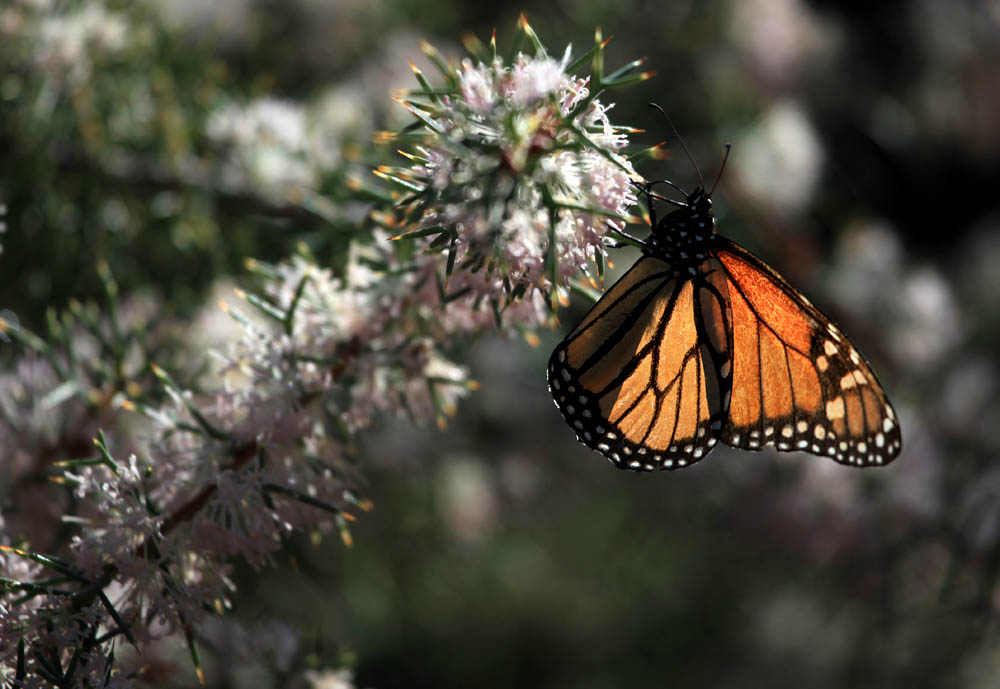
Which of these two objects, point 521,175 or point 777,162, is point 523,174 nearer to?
point 521,175

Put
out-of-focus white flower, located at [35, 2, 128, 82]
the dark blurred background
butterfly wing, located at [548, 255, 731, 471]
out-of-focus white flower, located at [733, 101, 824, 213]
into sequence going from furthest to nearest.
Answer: out-of-focus white flower, located at [733, 101, 824, 213] → the dark blurred background → out-of-focus white flower, located at [35, 2, 128, 82] → butterfly wing, located at [548, 255, 731, 471]

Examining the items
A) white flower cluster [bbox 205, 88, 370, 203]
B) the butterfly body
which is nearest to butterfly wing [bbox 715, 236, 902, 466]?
the butterfly body

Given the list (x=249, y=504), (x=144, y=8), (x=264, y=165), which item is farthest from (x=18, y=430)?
(x=144, y=8)

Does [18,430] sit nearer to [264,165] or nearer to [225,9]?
[264,165]

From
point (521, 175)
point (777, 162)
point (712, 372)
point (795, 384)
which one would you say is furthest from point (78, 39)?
point (777, 162)

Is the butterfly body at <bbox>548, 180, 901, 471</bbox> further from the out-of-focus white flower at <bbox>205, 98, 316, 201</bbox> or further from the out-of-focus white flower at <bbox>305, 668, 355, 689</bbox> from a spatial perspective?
the out-of-focus white flower at <bbox>205, 98, 316, 201</bbox>

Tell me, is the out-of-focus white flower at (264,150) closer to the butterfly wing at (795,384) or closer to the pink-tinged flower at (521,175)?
the pink-tinged flower at (521,175)

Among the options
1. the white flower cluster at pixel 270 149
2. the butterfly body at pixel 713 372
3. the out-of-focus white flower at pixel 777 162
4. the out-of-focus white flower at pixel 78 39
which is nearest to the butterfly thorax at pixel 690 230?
the butterfly body at pixel 713 372
